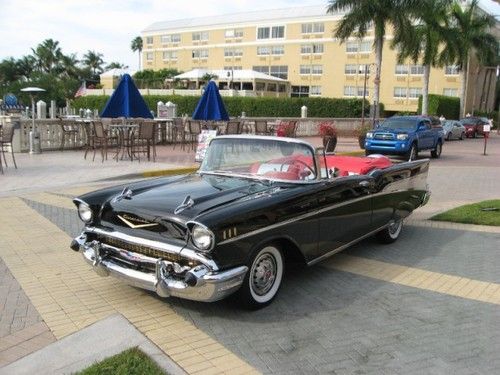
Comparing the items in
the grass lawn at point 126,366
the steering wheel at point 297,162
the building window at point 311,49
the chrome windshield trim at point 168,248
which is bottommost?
the grass lawn at point 126,366

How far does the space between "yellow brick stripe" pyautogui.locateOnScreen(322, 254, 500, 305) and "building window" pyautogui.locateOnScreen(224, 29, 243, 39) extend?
7899cm

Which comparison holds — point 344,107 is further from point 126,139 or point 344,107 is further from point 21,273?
point 21,273

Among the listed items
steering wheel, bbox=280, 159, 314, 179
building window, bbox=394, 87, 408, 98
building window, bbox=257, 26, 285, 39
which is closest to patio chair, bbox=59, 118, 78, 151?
steering wheel, bbox=280, 159, 314, 179

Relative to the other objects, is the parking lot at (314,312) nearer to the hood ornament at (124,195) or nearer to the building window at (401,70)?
the hood ornament at (124,195)

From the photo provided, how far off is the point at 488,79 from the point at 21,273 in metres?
74.3

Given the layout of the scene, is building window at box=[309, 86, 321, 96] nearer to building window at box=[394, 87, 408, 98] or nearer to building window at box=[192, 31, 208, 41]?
building window at box=[394, 87, 408, 98]

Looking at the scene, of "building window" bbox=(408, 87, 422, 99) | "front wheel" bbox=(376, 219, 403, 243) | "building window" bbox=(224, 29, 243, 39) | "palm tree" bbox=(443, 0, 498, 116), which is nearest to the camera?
"front wheel" bbox=(376, 219, 403, 243)

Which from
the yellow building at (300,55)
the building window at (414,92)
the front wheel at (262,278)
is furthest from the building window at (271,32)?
the front wheel at (262,278)

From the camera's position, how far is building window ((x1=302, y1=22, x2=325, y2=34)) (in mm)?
73500

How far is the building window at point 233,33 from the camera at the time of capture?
8162 cm

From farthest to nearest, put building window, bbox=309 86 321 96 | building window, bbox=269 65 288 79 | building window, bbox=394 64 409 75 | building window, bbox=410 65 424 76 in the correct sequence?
building window, bbox=269 65 288 79 → building window, bbox=309 86 321 96 → building window, bbox=394 64 409 75 → building window, bbox=410 65 424 76

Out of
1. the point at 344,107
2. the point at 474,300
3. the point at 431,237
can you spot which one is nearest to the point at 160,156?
the point at 431,237

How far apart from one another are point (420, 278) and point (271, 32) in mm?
77045

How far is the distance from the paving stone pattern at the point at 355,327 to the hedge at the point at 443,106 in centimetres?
4705
